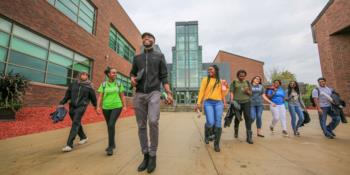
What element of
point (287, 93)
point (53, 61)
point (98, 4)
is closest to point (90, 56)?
point (53, 61)

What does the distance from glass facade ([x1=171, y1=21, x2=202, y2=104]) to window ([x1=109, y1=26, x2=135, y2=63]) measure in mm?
12438

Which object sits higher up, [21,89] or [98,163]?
[21,89]

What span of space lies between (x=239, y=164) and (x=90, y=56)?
13714 mm

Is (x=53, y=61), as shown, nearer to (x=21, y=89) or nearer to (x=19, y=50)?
(x=19, y=50)

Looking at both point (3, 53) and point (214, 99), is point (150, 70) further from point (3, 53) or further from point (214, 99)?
point (3, 53)

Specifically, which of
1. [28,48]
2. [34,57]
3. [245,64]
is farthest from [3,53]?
[245,64]

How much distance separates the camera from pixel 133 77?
2729mm

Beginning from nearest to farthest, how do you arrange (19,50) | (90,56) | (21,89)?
(21,89) < (19,50) < (90,56)

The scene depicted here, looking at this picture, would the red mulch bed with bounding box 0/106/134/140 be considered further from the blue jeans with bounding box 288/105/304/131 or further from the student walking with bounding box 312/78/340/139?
the student walking with bounding box 312/78/340/139

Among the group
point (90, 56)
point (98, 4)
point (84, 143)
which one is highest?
point (98, 4)

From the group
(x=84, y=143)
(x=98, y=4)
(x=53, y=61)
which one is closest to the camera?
(x=84, y=143)

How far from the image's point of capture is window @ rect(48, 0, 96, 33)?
10701mm

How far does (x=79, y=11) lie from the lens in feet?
40.4

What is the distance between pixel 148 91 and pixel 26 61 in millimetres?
9453
